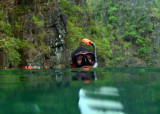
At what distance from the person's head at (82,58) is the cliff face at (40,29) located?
349 inches

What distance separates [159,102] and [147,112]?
→ 0.19 m

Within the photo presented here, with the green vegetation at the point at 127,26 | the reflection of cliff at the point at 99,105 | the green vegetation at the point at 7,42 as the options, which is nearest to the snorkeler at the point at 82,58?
the reflection of cliff at the point at 99,105

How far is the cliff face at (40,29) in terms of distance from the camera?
14422 millimetres

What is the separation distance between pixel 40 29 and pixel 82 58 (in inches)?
436

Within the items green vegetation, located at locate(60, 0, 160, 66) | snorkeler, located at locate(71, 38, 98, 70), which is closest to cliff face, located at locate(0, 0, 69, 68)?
snorkeler, located at locate(71, 38, 98, 70)

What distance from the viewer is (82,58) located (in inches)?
201

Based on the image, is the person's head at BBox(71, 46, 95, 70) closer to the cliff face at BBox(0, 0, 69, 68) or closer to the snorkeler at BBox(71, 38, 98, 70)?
the snorkeler at BBox(71, 38, 98, 70)

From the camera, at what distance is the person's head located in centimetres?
507

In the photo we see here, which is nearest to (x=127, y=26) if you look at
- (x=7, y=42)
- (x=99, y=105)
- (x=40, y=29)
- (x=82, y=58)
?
(x=40, y=29)

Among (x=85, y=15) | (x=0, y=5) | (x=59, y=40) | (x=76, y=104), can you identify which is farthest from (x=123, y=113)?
(x=85, y=15)

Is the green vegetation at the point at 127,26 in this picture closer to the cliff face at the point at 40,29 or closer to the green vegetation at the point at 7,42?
the cliff face at the point at 40,29

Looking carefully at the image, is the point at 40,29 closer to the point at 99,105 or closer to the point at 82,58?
the point at 82,58

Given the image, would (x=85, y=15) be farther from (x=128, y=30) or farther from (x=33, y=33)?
(x=128, y=30)

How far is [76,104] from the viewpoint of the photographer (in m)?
0.98
